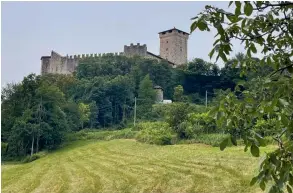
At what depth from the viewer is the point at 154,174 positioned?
1222 centimetres

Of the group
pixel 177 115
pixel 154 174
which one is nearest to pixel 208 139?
pixel 177 115

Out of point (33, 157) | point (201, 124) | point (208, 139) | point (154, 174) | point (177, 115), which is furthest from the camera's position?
point (33, 157)

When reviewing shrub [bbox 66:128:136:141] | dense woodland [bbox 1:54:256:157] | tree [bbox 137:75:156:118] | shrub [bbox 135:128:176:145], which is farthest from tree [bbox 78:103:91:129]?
shrub [bbox 135:128:176:145]

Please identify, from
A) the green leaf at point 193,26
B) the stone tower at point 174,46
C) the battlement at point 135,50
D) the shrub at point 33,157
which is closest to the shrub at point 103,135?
the shrub at point 33,157

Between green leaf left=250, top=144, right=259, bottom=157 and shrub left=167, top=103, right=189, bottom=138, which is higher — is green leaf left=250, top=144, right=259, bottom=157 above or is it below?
below

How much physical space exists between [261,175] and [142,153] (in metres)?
16.2

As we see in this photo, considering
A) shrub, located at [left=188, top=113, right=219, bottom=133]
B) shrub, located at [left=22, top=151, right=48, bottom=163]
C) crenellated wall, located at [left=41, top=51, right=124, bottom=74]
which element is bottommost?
shrub, located at [left=22, top=151, right=48, bottom=163]

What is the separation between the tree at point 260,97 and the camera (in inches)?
70.3

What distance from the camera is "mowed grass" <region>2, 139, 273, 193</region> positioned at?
1041 cm

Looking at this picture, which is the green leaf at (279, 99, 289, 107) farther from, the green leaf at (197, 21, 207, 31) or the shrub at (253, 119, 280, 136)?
the green leaf at (197, 21, 207, 31)

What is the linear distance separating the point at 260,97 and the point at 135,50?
4797cm

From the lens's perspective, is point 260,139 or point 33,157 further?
point 33,157

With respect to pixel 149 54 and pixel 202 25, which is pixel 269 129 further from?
pixel 149 54

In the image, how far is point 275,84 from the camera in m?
1.79
